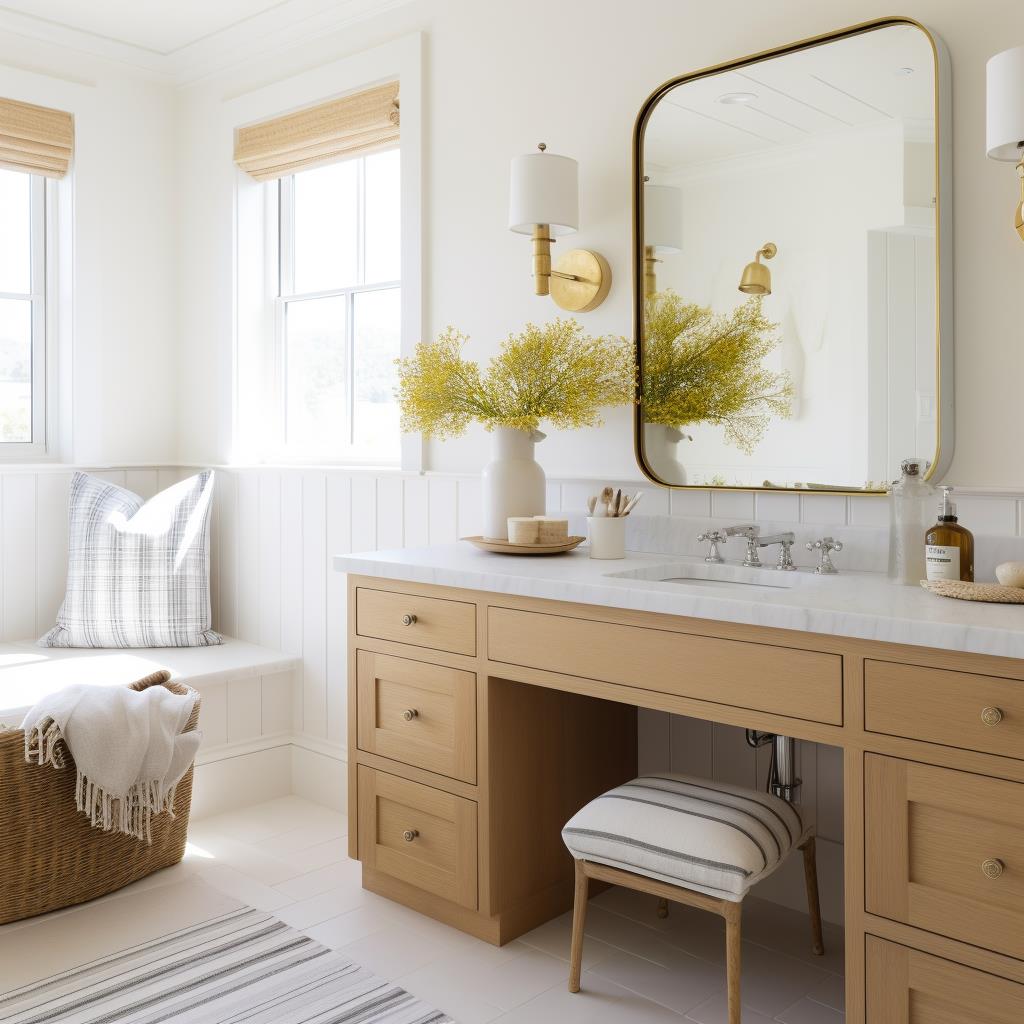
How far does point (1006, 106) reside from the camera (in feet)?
5.84

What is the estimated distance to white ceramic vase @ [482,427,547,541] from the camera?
2.53 m

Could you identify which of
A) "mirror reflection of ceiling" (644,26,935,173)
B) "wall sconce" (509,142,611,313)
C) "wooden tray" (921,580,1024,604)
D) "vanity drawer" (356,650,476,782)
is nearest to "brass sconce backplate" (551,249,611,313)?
"wall sconce" (509,142,611,313)

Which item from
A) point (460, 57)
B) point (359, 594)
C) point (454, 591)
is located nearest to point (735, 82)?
point (460, 57)

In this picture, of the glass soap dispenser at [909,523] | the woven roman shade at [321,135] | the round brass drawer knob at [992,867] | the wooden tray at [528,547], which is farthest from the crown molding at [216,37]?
the round brass drawer knob at [992,867]

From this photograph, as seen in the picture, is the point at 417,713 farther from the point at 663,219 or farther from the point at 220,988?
the point at 663,219

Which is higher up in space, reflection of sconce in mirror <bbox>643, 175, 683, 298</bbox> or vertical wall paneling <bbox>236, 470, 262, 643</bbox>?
reflection of sconce in mirror <bbox>643, 175, 683, 298</bbox>

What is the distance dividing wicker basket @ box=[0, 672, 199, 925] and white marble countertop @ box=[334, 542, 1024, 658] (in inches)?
31.5

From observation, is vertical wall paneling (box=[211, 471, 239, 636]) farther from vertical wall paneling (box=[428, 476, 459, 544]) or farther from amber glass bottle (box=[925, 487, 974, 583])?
amber glass bottle (box=[925, 487, 974, 583])

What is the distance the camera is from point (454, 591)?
7.43 feet

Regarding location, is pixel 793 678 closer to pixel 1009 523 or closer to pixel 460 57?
pixel 1009 523

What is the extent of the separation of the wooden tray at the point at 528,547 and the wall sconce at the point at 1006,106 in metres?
1.18

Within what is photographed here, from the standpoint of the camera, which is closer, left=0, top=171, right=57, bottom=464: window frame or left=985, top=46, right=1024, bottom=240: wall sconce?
left=985, top=46, right=1024, bottom=240: wall sconce

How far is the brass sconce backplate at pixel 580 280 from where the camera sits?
2.59 metres

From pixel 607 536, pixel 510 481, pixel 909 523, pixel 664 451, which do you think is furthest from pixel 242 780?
pixel 909 523
